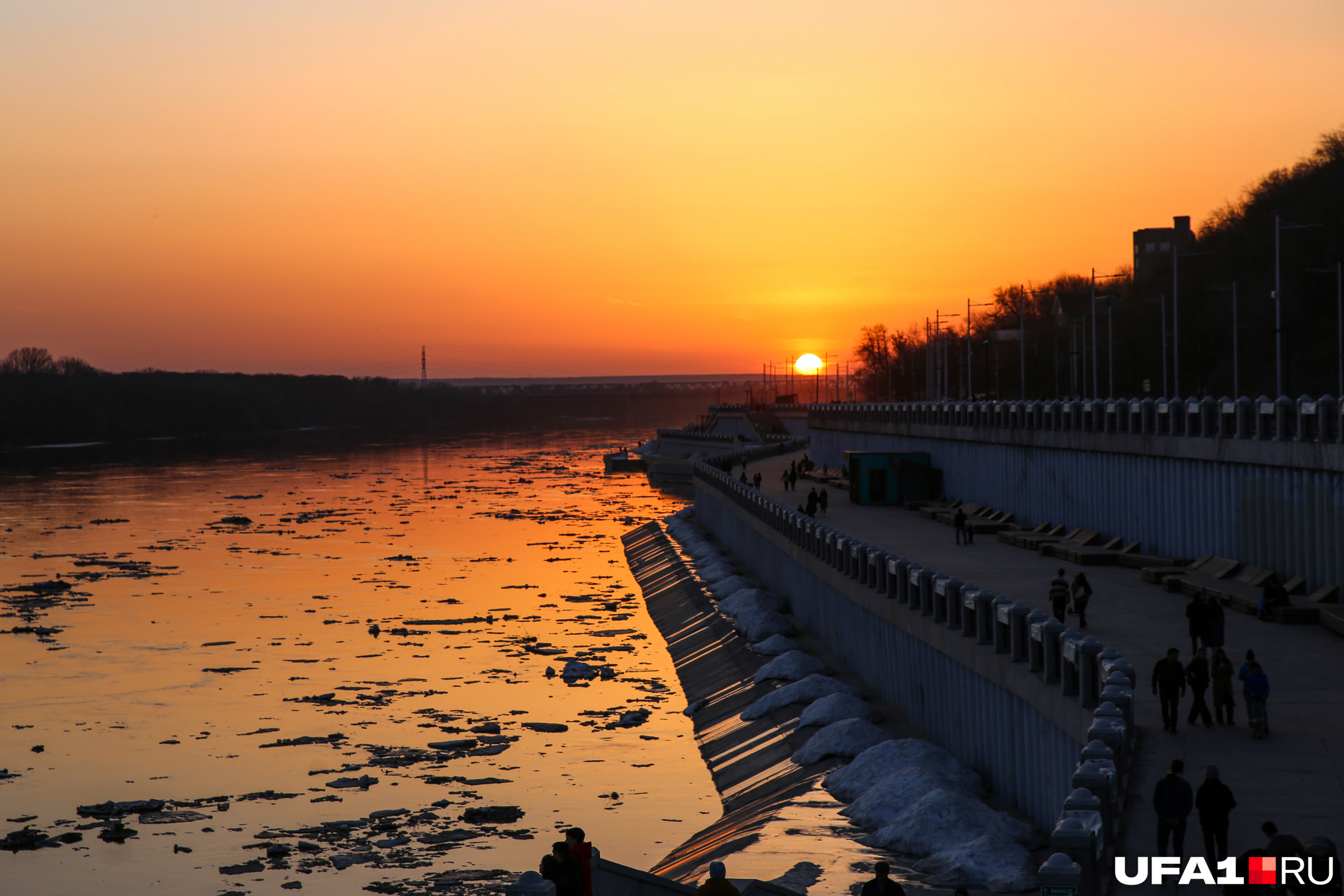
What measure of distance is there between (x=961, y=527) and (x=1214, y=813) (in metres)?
31.5

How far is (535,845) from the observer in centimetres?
2672

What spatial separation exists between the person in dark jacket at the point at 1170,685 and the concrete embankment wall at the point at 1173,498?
1352 centimetres

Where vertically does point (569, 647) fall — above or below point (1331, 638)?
below

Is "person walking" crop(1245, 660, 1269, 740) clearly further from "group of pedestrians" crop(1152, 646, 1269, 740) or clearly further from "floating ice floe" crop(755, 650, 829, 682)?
"floating ice floe" crop(755, 650, 829, 682)

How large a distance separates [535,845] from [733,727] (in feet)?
27.5

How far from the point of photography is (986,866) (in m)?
19.3

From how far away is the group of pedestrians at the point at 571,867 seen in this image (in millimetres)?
14266

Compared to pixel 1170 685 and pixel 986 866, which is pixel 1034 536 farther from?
pixel 1170 685

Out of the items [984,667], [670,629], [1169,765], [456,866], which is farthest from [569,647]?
[1169,765]

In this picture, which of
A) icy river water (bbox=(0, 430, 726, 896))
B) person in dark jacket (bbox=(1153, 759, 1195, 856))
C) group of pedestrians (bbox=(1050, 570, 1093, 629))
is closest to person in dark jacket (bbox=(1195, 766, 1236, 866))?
person in dark jacket (bbox=(1153, 759, 1195, 856))

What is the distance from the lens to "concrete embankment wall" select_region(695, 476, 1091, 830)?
20719mm

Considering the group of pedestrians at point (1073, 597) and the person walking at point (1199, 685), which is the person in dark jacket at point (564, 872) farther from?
the group of pedestrians at point (1073, 597)

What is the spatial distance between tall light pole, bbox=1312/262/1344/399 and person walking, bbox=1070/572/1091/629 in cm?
2549

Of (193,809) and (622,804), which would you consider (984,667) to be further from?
(193,809)
